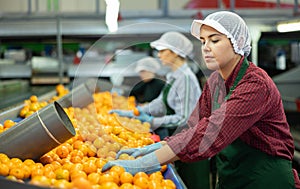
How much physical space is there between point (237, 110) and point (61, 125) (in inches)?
35.0

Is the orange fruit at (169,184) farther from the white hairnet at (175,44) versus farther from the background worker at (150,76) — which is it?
the background worker at (150,76)

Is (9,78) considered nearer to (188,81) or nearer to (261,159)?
(188,81)

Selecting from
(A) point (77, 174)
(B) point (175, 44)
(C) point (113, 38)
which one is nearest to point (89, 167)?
(A) point (77, 174)

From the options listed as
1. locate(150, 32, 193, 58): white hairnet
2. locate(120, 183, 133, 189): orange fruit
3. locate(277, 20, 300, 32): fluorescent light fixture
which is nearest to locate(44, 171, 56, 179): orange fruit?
locate(120, 183, 133, 189): orange fruit

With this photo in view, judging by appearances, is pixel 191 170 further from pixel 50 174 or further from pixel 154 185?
pixel 50 174

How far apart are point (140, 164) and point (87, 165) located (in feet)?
0.92

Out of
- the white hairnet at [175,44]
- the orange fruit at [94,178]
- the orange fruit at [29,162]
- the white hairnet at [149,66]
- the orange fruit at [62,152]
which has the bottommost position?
the white hairnet at [149,66]

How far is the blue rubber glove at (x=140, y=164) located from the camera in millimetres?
2129

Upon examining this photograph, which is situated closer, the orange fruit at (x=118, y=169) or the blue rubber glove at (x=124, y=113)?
the orange fruit at (x=118, y=169)

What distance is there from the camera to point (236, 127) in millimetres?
2037

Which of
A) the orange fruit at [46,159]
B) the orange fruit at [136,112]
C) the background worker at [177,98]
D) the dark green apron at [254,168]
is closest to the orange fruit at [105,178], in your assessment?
the orange fruit at [46,159]

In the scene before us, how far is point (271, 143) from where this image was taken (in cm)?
224

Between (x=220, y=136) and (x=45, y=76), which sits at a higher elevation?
(x=220, y=136)

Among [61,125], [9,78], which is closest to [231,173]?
[61,125]
